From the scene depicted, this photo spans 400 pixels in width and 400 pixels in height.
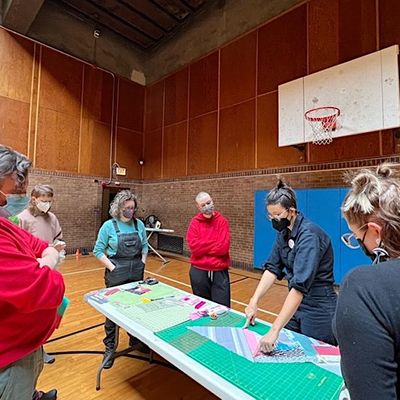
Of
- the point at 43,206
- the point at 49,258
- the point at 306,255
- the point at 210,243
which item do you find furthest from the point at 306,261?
the point at 43,206

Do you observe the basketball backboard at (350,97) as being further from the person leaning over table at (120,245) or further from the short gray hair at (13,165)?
the short gray hair at (13,165)

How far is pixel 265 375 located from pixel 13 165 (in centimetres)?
139

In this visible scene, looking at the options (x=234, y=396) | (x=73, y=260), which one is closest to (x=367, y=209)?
(x=234, y=396)

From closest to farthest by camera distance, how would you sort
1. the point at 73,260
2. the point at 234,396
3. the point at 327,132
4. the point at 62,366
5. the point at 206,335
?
the point at 234,396, the point at 206,335, the point at 62,366, the point at 327,132, the point at 73,260

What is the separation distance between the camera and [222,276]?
2557 mm

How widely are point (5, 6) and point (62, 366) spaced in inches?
295

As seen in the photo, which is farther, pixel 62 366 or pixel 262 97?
pixel 262 97

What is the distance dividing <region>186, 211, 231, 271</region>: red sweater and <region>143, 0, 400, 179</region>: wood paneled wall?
3324 mm

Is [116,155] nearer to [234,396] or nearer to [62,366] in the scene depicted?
[62,366]

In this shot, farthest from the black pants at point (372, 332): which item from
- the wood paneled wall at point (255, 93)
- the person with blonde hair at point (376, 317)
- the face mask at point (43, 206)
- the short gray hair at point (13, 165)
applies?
the wood paneled wall at point (255, 93)

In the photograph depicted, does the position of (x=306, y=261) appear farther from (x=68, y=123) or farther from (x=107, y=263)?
(x=68, y=123)

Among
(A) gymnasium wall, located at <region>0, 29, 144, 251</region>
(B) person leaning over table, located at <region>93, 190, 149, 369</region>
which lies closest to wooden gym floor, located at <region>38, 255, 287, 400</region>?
(B) person leaning over table, located at <region>93, 190, 149, 369</region>

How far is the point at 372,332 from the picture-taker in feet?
1.75

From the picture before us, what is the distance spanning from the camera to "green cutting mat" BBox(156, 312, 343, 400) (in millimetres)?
937
